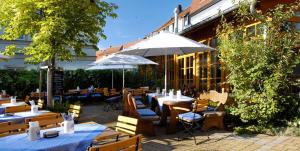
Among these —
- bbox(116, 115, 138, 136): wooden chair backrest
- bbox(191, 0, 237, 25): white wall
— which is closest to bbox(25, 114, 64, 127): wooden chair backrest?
bbox(116, 115, 138, 136): wooden chair backrest

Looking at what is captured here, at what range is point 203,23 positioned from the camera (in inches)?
431

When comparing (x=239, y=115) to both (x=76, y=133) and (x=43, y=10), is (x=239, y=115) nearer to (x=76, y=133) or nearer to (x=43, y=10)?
(x=76, y=133)

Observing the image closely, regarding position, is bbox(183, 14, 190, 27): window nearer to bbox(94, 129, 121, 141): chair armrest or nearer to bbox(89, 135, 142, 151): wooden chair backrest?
bbox(94, 129, 121, 141): chair armrest

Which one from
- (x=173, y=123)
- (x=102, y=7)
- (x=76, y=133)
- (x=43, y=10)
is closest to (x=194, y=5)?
(x=102, y=7)

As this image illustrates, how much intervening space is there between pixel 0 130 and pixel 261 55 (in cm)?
560

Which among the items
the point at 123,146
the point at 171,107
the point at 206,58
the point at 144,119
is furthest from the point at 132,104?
the point at 206,58

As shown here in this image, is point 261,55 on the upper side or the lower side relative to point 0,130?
upper

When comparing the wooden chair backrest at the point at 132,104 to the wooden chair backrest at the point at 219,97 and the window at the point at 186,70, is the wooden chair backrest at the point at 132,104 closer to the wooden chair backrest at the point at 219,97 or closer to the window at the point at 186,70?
the wooden chair backrest at the point at 219,97

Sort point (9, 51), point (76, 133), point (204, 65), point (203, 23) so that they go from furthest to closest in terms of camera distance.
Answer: point (204, 65)
point (203, 23)
point (9, 51)
point (76, 133)

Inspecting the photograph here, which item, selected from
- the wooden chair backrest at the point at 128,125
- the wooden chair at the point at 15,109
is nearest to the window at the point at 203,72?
the wooden chair at the point at 15,109

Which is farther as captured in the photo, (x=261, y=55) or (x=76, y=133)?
(x=261, y=55)

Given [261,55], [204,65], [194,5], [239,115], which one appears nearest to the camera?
[261,55]

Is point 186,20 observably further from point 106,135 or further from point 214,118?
point 106,135

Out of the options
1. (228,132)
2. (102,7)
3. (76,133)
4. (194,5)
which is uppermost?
(194,5)
